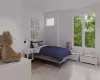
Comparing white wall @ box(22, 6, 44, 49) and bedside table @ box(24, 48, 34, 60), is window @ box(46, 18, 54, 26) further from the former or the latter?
bedside table @ box(24, 48, 34, 60)

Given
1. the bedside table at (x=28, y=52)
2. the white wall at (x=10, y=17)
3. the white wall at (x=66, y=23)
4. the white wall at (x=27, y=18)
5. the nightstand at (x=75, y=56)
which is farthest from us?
the white wall at (x=66, y=23)

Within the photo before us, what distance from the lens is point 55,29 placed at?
5559mm

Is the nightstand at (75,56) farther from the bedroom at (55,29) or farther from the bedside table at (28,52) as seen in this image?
the bedside table at (28,52)

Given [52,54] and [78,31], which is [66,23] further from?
[52,54]

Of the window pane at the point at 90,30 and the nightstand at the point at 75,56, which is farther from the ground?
the window pane at the point at 90,30

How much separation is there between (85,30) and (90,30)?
0.77 ft

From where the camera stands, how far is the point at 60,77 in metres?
3.02

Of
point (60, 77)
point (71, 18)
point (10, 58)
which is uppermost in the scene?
point (71, 18)


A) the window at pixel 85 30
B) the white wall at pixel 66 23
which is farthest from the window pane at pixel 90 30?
the white wall at pixel 66 23

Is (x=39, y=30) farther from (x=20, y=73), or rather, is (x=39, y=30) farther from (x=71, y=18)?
(x=20, y=73)

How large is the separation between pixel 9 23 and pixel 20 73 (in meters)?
1.78

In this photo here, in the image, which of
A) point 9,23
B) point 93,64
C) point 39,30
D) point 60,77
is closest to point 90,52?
point 93,64

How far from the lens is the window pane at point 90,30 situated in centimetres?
463

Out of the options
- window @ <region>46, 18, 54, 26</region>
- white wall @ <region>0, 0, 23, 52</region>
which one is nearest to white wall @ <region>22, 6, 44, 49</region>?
window @ <region>46, 18, 54, 26</region>
